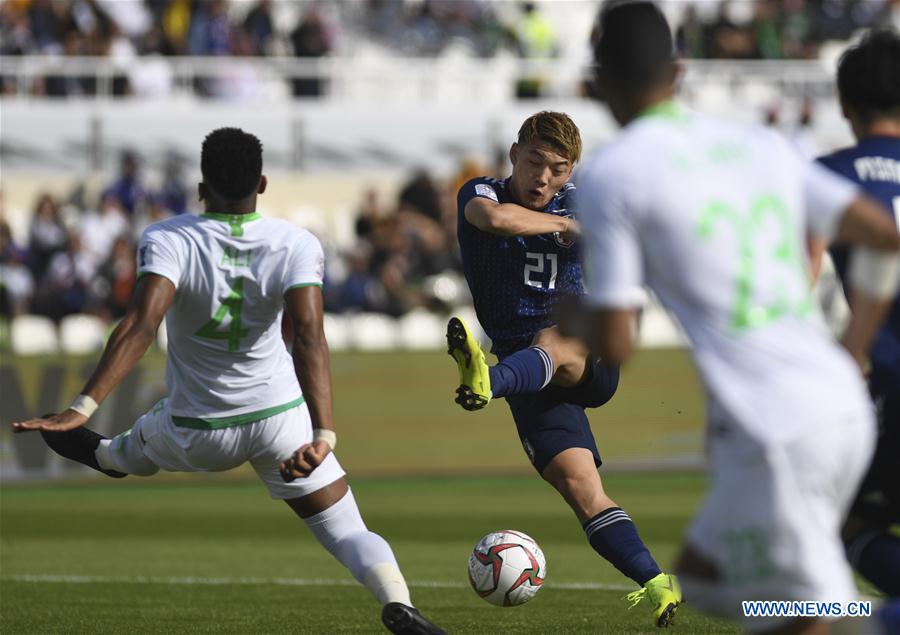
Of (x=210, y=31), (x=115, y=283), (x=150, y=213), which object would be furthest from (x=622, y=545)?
(x=210, y=31)

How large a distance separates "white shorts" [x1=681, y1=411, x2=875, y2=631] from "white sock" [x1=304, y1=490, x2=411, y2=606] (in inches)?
109

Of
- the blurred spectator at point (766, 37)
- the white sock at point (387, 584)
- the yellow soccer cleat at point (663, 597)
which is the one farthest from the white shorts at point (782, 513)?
the blurred spectator at point (766, 37)

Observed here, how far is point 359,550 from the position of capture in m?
7.05

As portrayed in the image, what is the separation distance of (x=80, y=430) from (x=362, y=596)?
2.88 meters

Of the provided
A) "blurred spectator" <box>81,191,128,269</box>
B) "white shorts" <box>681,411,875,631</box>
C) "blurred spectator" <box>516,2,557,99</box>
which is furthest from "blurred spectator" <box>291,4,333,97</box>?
"white shorts" <box>681,411,875,631</box>

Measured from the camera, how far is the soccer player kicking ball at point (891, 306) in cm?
516

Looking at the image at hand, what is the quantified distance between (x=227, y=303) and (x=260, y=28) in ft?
69.5

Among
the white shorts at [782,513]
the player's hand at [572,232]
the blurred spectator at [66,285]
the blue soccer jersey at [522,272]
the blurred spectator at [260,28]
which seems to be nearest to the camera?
the white shorts at [782,513]

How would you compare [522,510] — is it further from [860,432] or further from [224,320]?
[860,432]

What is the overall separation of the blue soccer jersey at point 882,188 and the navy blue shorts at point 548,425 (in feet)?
9.65

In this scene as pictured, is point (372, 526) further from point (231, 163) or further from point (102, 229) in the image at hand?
point (102, 229)

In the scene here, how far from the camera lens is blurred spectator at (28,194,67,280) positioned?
2162 centimetres

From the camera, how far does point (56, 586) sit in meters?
10.5

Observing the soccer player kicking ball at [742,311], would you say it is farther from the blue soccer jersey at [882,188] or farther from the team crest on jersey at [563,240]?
the team crest on jersey at [563,240]
